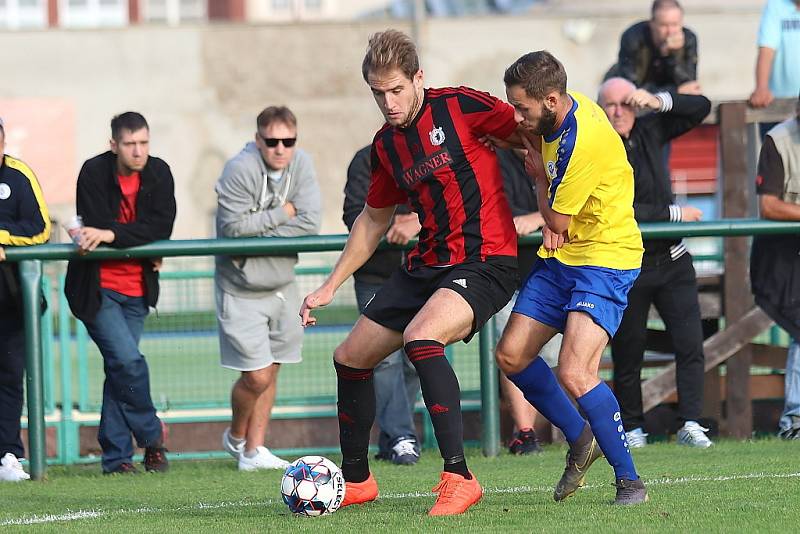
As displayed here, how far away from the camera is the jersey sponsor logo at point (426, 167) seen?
5781mm

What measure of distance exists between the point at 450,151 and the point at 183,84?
908 inches

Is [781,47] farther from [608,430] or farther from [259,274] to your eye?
[608,430]

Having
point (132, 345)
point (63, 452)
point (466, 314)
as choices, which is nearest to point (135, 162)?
point (132, 345)

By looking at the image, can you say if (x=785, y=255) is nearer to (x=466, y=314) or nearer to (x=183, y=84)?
(x=466, y=314)

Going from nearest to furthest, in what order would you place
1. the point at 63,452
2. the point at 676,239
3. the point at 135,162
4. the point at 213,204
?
the point at 135,162 < the point at 676,239 < the point at 63,452 < the point at 213,204

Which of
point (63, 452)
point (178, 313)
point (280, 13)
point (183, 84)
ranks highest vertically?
point (280, 13)

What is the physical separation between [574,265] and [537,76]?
841 mm

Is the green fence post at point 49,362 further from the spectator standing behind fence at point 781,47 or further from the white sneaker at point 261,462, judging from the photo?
the spectator standing behind fence at point 781,47

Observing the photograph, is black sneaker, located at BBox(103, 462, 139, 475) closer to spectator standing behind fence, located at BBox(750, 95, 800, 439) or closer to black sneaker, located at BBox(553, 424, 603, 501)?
black sneaker, located at BBox(553, 424, 603, 501)

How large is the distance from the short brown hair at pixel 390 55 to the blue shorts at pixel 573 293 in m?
1.07

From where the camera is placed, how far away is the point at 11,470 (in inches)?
304

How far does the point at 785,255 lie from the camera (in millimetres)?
8320

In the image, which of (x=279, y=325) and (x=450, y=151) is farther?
(x=279, y=325)

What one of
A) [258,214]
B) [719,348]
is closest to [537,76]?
[258,214]
